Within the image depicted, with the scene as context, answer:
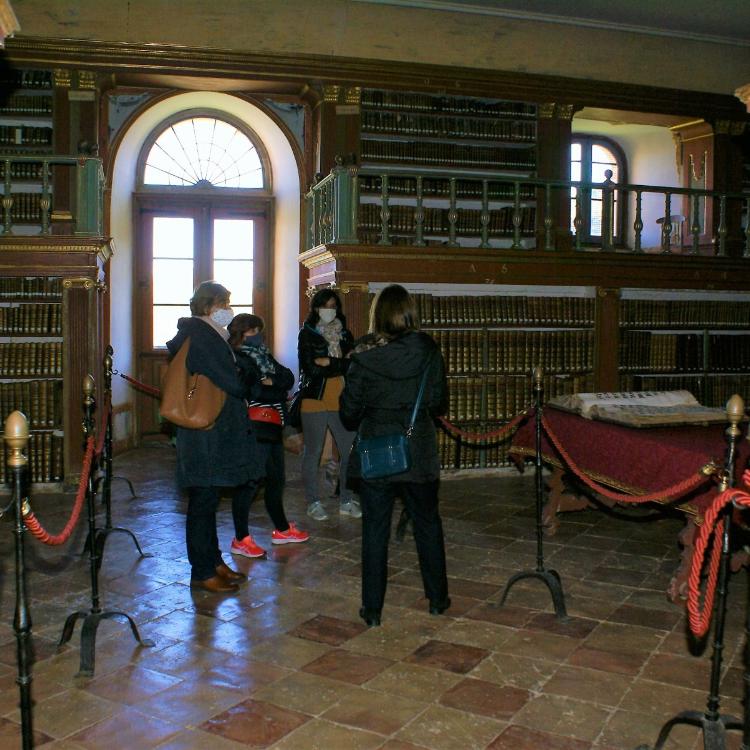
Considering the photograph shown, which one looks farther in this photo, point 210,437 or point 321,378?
point 321,378

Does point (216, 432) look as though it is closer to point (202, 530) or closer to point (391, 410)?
point (202, 530)

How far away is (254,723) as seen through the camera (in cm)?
312

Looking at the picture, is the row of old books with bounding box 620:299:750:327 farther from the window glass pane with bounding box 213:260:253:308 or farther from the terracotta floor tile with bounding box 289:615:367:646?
the terracotta floor tile with bounding box 289:615:367:646

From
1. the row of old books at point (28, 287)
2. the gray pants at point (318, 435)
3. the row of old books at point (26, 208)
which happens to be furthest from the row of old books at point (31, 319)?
the gray pants at point (318, 435)

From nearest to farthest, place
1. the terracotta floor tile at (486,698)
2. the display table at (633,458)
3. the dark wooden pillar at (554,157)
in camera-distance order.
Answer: the terracotta floor tile at (486,698)
the display table at (633,458)
the dark wooden pillar at (554,157)

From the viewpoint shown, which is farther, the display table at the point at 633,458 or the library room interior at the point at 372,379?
the display table at the point at 633,458

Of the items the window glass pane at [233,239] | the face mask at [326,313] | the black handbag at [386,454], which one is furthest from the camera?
the window glass pane at [233,239]

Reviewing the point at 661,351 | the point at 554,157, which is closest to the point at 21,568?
the point at 661,351

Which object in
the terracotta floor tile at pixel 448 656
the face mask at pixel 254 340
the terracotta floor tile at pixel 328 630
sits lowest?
the terracotta floor tile at pixel 448 656

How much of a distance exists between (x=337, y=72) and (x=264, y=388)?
5.89 metres

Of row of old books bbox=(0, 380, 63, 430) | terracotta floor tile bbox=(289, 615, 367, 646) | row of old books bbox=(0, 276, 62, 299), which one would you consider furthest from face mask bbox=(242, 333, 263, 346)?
row of old books bbox=(0, 276, 62, 299)

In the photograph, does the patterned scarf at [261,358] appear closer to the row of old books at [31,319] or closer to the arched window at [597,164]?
the row of old books at [31,319]

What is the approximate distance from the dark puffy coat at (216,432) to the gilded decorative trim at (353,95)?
234 inches

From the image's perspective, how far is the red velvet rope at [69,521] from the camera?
2828 millimetres
